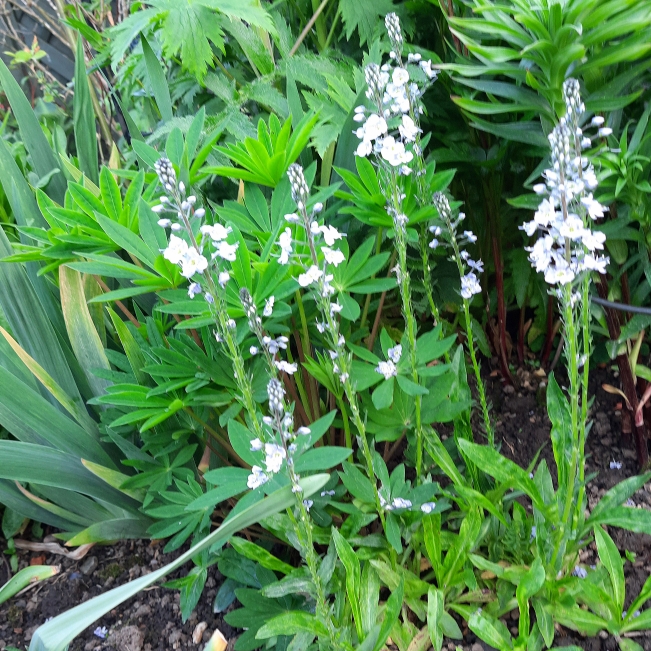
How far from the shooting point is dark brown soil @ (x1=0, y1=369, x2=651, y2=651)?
46.3 inches

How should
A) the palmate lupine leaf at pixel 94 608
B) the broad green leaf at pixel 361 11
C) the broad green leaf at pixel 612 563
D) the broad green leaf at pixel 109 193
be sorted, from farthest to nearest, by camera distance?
the broad green leaf at pixel 361 11, the broad green leaf at pixel 109 193, the broad green leaf at pixel 612 563, the palmate lupine leaf at pixel 94 608

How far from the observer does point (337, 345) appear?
866mm

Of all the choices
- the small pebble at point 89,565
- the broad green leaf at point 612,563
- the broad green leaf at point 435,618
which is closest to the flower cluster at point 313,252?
the broad green leaf at point 435,618

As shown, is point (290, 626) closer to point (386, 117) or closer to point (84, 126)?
point (386, 117)

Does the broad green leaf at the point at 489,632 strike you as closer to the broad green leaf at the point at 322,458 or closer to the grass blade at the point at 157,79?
the broad green leaf at the point at 322,458

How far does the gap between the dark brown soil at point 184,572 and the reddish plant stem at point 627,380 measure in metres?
0.05

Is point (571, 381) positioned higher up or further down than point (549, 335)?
higher up

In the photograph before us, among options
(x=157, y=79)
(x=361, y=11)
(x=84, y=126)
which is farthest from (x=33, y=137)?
(x=361, y=11)

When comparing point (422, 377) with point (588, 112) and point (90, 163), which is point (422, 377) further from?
point (90, 163)

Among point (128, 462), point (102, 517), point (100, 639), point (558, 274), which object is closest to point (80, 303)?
point (128, 462)

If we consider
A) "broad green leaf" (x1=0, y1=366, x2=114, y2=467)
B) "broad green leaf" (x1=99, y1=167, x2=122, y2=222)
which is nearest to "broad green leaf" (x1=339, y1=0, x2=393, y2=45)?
"broad green leaf" (x1=99, y1=167, x2=122, y2=222)

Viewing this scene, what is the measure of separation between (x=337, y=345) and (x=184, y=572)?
31.6 inches

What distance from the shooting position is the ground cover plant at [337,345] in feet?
2.85

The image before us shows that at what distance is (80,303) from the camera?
4.01ft
